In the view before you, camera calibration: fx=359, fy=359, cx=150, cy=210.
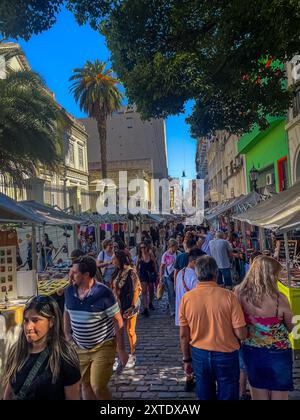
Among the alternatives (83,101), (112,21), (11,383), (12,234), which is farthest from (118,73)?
(83,101)

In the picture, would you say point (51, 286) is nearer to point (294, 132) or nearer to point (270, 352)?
point (270, 352)

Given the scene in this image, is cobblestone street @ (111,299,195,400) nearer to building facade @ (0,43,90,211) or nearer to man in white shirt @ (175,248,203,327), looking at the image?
man in white shirt @ (175,248,203,327)

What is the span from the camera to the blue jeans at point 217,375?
3.11 m

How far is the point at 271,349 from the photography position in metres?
3.23

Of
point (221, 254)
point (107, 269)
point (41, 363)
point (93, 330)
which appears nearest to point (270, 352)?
point (93, 330)

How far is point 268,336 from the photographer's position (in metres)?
3.24

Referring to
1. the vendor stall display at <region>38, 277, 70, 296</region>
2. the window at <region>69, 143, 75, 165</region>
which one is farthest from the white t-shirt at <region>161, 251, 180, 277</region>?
the window at <region>69, 143, 75, 165</region>

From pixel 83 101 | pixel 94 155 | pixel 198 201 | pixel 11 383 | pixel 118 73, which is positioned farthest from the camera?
pixel 94 155

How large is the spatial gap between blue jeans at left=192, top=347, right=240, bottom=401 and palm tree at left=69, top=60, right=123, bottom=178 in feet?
86.5

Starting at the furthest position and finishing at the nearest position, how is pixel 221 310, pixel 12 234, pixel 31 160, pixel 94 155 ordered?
pixel 94 155 → pixel 31 160 → pixel 12 234 → pixel 221 310

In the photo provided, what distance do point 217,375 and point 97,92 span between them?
28.3 meters

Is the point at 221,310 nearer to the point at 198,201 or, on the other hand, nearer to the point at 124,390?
the point at 124,390

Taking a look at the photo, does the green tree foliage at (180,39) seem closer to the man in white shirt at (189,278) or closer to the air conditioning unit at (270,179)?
the man in white shirt at (189,278)
